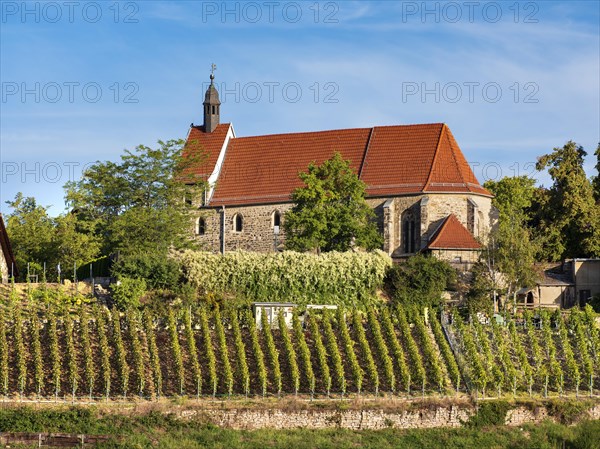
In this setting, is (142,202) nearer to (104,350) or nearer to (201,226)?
(201,226)

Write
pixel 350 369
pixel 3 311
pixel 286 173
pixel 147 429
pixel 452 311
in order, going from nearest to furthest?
pixel 147 429 < pixel 350 369 < pixel 3 311 < pixel 452 311 < pixel 286 173

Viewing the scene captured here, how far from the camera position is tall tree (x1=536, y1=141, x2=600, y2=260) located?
60.9 meters

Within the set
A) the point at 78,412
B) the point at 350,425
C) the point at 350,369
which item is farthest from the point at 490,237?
the point at 78,412

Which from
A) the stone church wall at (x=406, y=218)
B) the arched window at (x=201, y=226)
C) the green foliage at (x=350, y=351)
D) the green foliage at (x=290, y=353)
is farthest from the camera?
the arched window at (x=201, y=226)

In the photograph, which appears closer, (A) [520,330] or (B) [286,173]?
(A) [520,330]

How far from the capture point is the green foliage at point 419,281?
4988cm

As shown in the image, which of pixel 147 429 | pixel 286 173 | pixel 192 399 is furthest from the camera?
pixel 286 173

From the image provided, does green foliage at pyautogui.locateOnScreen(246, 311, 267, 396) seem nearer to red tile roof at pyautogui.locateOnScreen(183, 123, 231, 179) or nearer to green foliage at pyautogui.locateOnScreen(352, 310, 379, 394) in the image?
green foliage at pyautogui.locateOnScreen(352, 310, 379, 394)

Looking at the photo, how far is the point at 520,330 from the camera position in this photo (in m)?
45.3

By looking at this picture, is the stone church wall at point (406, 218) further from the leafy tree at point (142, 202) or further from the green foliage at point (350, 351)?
the green foliage at point (350, 351)

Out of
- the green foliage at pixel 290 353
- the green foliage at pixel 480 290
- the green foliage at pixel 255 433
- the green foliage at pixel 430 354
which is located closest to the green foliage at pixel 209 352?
the green foliage at pixel 290 353

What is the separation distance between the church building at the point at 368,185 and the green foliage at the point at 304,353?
13210 millimetres

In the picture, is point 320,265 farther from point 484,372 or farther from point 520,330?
point 484,372

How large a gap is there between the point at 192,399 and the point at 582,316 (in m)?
14.4
